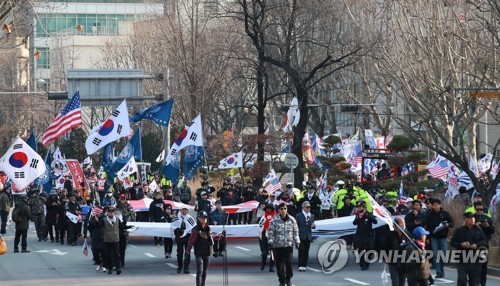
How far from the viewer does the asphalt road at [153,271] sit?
22.0m

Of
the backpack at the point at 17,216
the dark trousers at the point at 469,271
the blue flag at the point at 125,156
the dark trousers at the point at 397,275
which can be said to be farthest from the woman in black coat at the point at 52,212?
the dark trousers at the point at 469,271

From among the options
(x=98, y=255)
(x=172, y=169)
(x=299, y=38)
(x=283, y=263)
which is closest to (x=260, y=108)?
(x=299, y=38)

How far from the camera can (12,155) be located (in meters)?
26.9

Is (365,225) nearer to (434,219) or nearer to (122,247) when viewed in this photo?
(434,219)

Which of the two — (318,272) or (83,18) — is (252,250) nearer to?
(318,272)

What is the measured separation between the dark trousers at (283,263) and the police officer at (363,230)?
348 cm

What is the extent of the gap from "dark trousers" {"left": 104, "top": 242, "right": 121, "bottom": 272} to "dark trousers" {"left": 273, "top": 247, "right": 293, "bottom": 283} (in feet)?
14.8

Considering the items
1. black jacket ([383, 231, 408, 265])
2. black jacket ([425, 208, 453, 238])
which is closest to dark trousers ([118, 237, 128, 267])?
black jacket ([425, 208, 453, 238])

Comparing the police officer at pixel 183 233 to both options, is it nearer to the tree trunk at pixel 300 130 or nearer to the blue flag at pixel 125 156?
the blue flag at pixel 125 156

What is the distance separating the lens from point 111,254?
2389 cm

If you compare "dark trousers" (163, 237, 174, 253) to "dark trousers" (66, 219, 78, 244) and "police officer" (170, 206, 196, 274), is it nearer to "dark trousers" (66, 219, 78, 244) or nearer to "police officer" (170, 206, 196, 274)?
"police officer" (170, 206, 196, 274)

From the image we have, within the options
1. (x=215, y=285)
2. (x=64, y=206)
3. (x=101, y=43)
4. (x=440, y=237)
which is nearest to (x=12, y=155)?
(x=64, y=206)

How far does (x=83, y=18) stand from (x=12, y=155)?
257 feet

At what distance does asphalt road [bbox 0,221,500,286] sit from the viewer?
22000 mm
